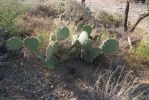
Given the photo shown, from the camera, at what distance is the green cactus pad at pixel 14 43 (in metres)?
6.88

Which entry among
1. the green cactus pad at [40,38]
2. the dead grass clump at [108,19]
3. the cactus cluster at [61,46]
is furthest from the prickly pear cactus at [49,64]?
the dead grass clump at [108,19]

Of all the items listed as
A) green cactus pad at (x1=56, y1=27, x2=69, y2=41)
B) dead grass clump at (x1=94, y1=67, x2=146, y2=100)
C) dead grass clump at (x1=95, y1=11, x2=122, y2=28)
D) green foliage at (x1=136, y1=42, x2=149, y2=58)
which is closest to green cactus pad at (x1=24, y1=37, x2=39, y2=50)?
green cactus pad at (x1=56, y1=27, x2=69, y2=41)

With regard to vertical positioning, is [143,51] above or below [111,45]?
below

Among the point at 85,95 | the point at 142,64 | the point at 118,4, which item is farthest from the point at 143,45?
the point at 118,4

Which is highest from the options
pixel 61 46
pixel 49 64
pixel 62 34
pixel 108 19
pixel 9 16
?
pixel 9 16

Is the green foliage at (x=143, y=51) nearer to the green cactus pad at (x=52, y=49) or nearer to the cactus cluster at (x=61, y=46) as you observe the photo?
the cactus cluster at (x=61, y=46)

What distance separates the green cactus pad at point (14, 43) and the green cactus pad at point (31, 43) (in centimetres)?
12

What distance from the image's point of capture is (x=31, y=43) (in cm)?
680

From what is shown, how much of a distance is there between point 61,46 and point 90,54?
50 cm

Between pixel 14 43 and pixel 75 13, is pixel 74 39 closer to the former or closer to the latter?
pixel 14 43

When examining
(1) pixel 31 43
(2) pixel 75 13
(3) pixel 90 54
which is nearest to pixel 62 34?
(1) pixel 31 43

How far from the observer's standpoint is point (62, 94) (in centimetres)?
656

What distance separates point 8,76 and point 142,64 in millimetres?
2470

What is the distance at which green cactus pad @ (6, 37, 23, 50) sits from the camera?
6.88 m
